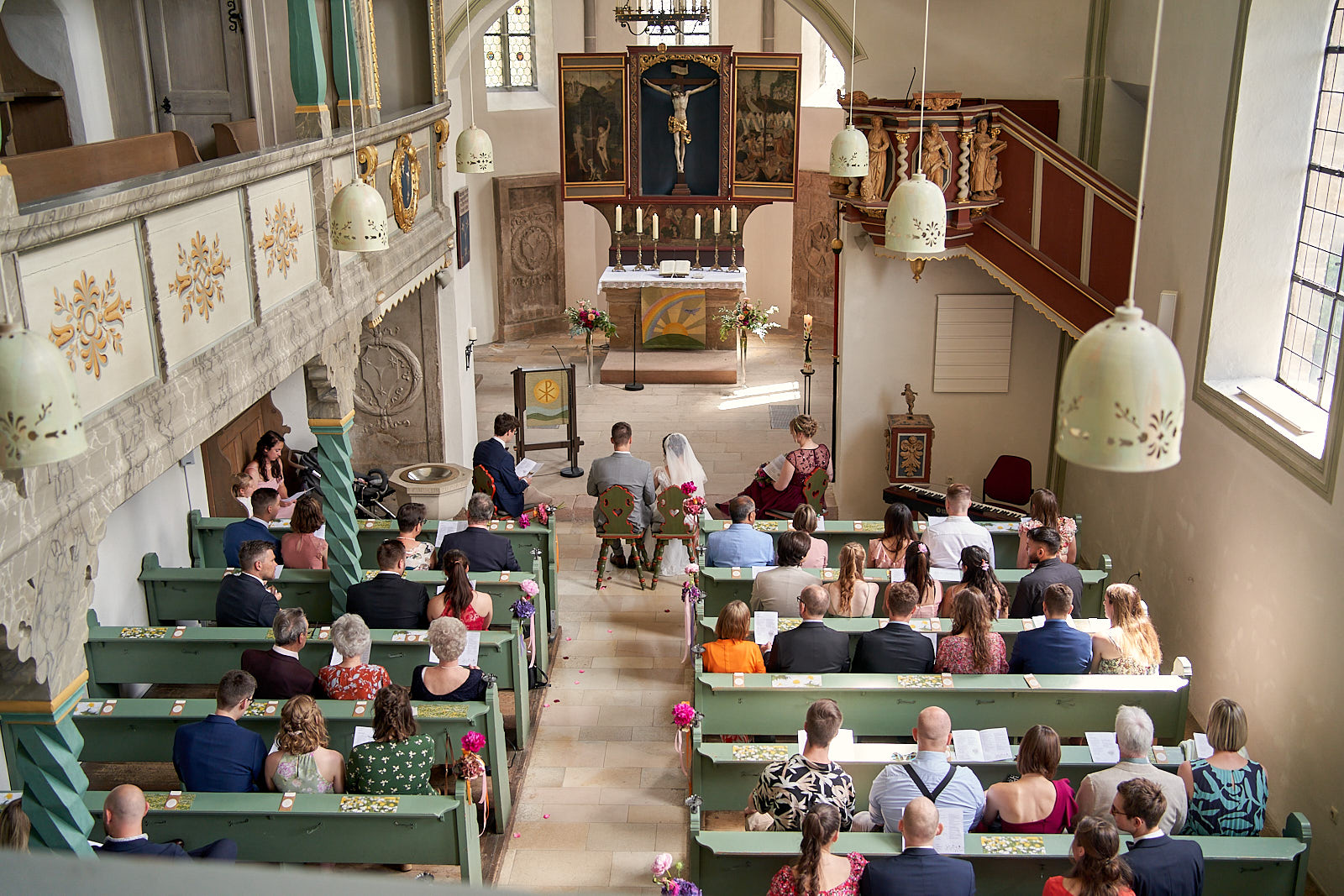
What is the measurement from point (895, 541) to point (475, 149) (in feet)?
18.4

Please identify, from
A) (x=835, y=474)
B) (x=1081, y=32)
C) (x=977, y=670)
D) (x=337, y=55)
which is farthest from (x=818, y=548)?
(x=1081, y=32)

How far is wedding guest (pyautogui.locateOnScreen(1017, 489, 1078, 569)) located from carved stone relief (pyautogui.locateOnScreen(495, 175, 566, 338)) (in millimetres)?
13023

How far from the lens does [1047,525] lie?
8.45 metres

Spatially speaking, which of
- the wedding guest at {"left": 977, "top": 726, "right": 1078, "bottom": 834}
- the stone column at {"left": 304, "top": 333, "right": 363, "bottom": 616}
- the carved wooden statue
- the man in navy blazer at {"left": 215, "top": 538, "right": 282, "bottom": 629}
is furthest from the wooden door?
the wedding guest at {"left": 977, "top": 726, "right": 1078, "bottom": 834}

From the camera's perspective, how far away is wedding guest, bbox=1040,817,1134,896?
15.1ft

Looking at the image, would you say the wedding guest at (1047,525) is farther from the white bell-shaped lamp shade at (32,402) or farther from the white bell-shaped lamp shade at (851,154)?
the white bell-shaped lamp shade at (32,402)

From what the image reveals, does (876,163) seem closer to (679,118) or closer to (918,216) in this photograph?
(918,216)

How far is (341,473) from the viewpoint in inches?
346

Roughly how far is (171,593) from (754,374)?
11.3 m

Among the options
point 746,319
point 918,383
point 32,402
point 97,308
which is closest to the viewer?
point 32,402

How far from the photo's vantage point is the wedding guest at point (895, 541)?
8.58m

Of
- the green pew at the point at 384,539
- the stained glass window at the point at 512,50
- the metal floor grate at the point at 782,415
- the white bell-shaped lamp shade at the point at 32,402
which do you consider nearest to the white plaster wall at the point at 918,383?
the metal floor grate at the point at 782,415

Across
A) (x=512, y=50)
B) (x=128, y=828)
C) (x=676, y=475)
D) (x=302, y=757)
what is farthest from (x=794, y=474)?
(x=512, y=50)

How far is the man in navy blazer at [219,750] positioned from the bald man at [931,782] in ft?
10.6
